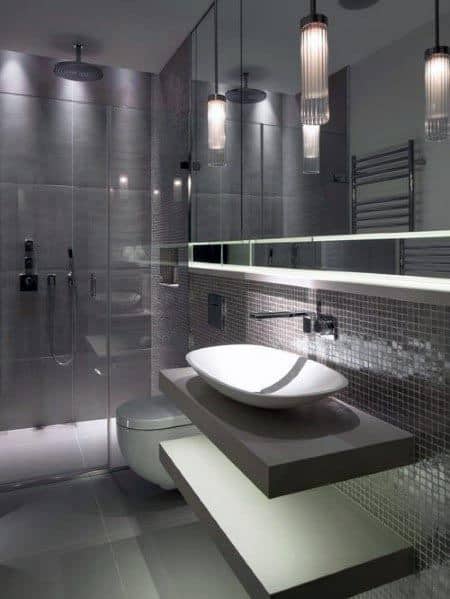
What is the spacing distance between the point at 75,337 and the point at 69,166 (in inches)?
43.9

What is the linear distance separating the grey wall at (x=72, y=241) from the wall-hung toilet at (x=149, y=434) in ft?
2.21

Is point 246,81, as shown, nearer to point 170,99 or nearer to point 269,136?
point 269,136

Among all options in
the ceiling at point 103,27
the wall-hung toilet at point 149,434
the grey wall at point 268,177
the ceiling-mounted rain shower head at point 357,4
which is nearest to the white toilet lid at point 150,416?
the wall-hung toilet at point 149,434

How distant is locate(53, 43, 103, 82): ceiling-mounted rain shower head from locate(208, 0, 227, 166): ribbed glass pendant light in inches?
39.7

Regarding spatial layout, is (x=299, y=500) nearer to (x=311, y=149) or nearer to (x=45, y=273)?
(x=311, y=149)

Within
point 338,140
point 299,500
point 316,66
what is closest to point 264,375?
point 299,500

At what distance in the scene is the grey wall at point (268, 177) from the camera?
1.83m

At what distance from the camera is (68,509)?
261 centimetres

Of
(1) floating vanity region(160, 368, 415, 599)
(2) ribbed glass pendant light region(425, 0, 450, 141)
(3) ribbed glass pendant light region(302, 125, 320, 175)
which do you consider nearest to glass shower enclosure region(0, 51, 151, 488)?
(3) ribbed glass pendant light region(302, 125, 320, 175)

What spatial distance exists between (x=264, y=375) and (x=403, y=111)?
96cm

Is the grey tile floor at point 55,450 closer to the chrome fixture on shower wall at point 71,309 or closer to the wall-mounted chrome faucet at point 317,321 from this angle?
the chrome fixture on shower wall at point 71,309

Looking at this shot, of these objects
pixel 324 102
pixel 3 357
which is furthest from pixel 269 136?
pixel 3 357

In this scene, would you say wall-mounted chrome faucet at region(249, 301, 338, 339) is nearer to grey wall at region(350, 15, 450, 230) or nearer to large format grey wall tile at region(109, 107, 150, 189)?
grey wall at region(350, 15, 450, 230)

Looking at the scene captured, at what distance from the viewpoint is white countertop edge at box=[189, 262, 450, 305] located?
4.29ft
